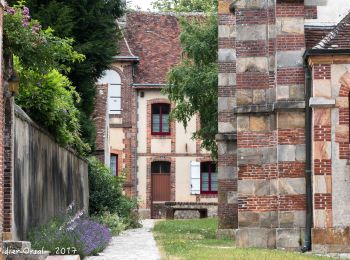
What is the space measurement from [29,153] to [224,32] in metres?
11.1

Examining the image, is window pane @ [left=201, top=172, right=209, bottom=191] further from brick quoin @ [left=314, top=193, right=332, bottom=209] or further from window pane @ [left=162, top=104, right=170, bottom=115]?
brick quoin @ [left=314, top=193, right=332, bottom=209]

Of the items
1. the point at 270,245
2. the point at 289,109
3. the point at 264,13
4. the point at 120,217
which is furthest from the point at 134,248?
the point at 120,217

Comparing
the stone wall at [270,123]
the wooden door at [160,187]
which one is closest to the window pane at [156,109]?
the wooden door at [160,187]

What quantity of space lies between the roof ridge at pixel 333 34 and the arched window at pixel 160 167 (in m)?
28.7

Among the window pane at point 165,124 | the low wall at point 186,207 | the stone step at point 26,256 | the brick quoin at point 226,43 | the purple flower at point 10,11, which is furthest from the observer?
the window pane at point 165,124

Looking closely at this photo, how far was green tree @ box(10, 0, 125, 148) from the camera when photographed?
26375mm

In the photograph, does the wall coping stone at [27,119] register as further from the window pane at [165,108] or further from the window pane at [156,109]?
the window pane at [165,108]

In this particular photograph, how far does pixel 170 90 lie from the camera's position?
122 feet

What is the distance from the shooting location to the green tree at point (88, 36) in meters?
26.4

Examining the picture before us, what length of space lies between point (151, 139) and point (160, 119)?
1162 millimetres

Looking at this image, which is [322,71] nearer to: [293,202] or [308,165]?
[308,165]

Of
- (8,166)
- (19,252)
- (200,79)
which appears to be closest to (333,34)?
(8,166)

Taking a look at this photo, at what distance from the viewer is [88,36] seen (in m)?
28.2

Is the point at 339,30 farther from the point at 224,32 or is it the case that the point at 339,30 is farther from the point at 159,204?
the point at 159,204
